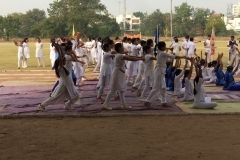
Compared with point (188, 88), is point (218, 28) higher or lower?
higher

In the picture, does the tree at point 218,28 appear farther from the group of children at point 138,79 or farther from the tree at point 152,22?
the group of children at point 138,79

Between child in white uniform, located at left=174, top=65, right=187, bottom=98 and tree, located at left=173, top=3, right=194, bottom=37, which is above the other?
tree, located at left=173, top=3, right=194, bottom=37

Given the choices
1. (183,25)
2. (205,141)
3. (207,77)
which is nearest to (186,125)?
(205,141)

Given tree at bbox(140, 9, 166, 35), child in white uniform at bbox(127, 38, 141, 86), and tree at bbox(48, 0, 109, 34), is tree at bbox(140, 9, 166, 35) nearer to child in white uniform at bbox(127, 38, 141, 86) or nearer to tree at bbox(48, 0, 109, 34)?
tree at bbox(48, 0, 109, 34)

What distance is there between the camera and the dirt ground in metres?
5.86

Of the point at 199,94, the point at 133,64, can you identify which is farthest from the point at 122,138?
the point at 133,64

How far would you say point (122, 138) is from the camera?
22.4ft

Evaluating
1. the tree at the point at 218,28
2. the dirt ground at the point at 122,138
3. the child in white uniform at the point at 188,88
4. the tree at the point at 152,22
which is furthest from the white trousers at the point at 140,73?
the tree at the point at 152,22

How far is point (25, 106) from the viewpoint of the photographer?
986 centimetres

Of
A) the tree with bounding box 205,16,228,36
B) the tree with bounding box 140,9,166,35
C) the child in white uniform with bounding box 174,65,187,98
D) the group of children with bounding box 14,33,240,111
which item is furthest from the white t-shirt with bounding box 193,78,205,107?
the tree with bounding box 140,9,166,35

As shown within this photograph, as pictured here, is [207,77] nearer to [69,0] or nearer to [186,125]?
[186,125]

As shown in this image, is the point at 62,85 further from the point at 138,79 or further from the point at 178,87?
the point at 138,79

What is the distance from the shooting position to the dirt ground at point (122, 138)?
5.86m

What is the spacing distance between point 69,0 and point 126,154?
6689 centimetres
